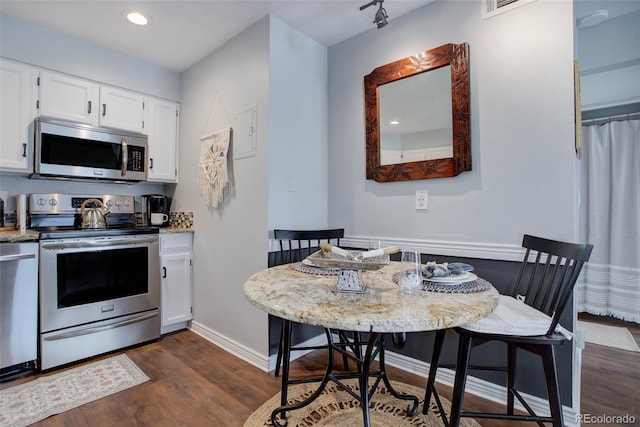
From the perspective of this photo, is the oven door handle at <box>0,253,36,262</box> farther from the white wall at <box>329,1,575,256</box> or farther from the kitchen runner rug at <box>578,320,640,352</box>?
the kitchen runner rug at <box>578,320,640,352</box>

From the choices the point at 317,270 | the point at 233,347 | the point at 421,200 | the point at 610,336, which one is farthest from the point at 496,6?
the point at 233,347

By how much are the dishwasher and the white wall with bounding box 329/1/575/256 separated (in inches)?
92.3

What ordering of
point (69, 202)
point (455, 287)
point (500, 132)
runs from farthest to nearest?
point (69, 202)
point (500, 132)
point (455, 287)

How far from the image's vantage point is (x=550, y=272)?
166 cm

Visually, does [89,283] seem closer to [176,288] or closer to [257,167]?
[176,288]

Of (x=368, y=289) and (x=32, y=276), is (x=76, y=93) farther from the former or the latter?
(x=368, y=289)

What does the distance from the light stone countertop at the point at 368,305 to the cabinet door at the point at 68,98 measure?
2.41 m

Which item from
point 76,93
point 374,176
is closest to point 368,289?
point 374,176

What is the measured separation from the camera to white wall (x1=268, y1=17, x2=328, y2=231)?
88.0 inches

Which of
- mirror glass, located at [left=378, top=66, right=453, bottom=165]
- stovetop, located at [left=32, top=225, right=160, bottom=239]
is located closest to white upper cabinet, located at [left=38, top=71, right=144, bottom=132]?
stovetop, located at [left=32, top=225, right=160, bottom=239]

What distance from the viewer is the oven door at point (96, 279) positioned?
214cm

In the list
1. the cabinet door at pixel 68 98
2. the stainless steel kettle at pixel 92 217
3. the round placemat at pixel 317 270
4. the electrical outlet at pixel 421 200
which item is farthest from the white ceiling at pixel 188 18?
the round placemat at pixel 317 270

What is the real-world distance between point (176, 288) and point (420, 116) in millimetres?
2475

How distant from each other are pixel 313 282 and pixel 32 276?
81.7 inches
